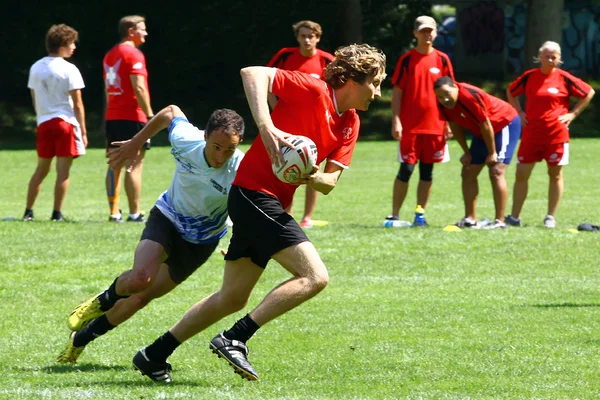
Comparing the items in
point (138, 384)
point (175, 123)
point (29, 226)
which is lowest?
point (29, 226)

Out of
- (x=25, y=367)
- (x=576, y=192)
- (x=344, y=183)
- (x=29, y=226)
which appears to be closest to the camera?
(x=25, y=367)

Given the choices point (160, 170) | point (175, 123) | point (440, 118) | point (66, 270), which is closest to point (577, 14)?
point (160, 170)

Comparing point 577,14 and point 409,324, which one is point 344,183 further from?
point 577,14

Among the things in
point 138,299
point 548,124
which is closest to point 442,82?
point 548,124

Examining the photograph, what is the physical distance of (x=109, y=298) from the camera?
6.19 metres

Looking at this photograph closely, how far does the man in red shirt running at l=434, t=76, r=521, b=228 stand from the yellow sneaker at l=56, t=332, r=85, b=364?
6397mm

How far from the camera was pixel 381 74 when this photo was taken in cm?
568

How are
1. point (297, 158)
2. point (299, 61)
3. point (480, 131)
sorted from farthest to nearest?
point (299, 61) → point (480, 131) → point (297, 158)

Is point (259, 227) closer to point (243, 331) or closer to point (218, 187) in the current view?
point (243, 331)

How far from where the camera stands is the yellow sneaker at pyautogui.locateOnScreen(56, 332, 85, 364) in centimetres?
629

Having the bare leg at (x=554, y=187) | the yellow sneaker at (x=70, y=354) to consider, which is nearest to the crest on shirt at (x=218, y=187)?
the yellow sneaker at (x=70, y=354)

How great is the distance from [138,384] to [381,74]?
2020 millimetres

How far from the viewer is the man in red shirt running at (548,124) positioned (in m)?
12.7

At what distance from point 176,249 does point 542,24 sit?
26180mm
